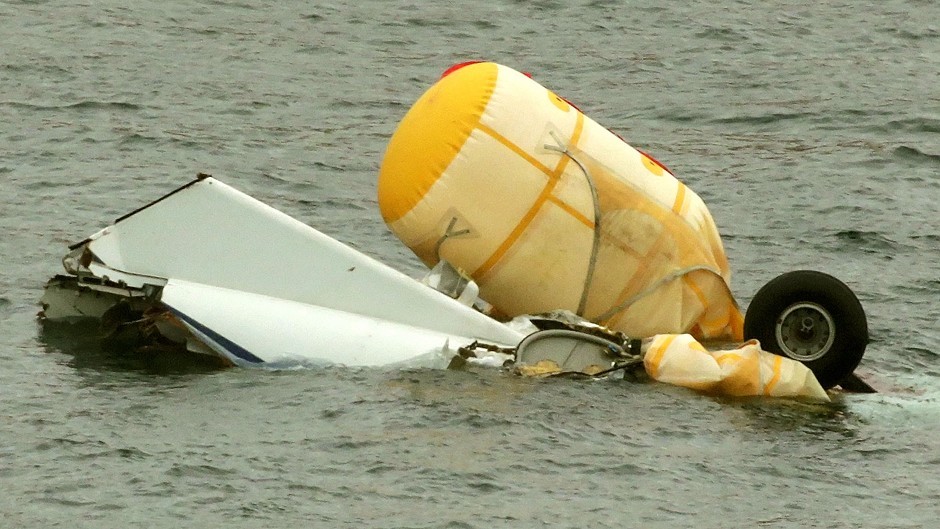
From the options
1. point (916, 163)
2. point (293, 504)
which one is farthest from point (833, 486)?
point (916, 163)

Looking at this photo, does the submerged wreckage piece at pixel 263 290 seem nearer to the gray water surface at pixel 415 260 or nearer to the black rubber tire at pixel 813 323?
the gray water surface at pixel 415 260

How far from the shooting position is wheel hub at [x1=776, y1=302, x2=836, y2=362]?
1102 cm

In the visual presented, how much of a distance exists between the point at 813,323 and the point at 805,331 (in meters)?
0.07

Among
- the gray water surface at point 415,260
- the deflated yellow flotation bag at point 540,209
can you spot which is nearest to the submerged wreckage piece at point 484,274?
the deflated yellow flotation bag at point 540,209

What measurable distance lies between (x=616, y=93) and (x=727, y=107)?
4.39 ft

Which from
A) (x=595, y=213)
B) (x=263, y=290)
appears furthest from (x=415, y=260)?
(x=595, y=213)

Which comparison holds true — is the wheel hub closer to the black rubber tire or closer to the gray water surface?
the black rubber tire

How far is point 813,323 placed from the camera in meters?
11.1

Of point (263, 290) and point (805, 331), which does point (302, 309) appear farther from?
point (805, 331)

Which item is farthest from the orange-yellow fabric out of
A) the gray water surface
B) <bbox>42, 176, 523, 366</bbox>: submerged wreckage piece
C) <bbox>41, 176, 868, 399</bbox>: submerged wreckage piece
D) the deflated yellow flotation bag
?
<bbox>42, 176, 523, 366</bbox>: submerged wreckage piece

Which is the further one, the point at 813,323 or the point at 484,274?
the point at 484,274

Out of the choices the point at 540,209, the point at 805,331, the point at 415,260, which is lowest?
the point at 415,260

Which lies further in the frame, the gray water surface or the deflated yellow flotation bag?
the deflated yellow flotation bag

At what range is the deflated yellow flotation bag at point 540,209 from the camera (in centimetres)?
1113
